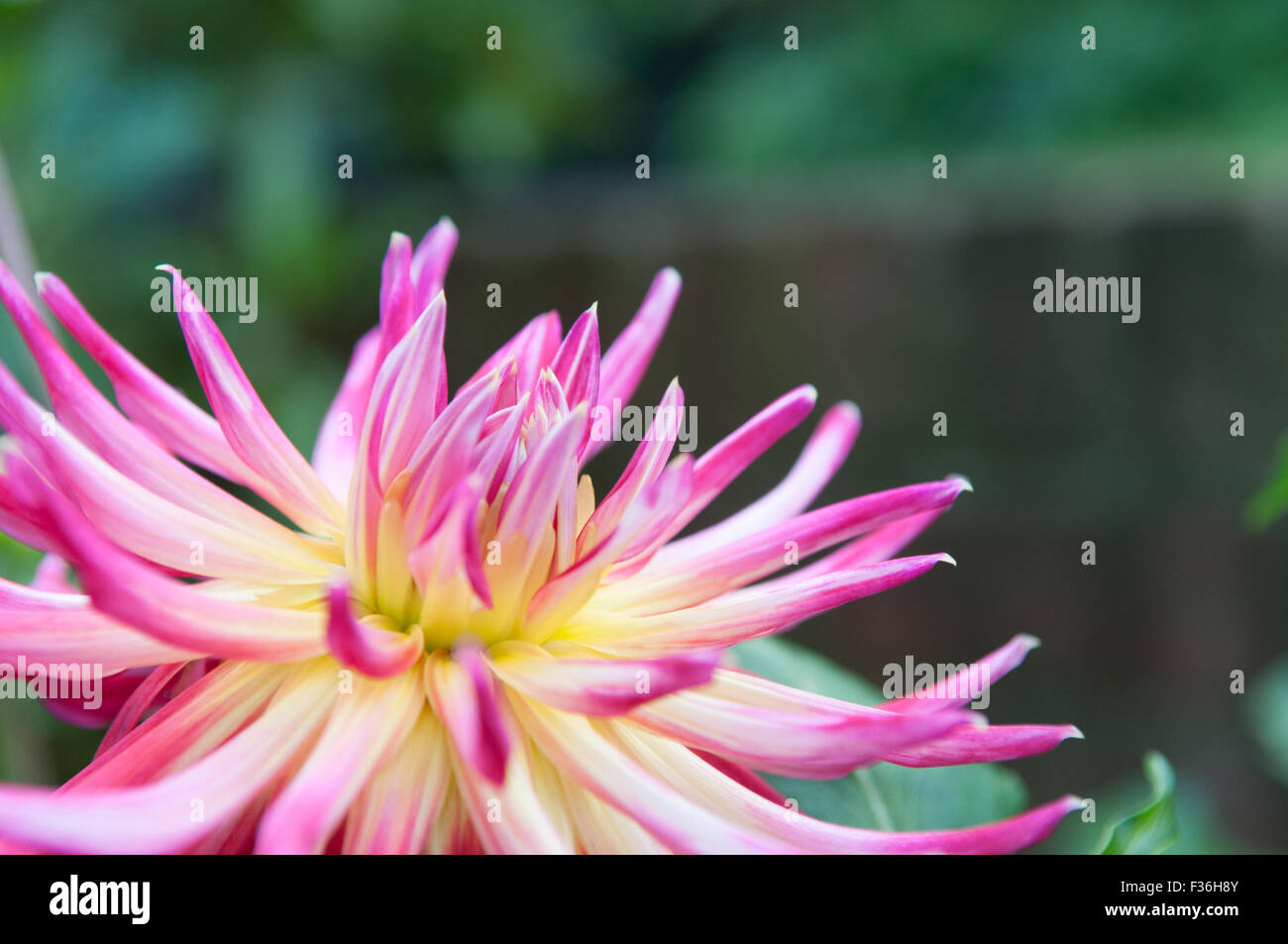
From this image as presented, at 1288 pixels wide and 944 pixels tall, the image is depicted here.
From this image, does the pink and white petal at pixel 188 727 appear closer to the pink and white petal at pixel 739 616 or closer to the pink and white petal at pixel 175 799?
the pink and white petal at pixel 175 799

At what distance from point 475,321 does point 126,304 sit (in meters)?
0.61

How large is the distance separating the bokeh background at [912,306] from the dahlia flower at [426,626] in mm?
1527

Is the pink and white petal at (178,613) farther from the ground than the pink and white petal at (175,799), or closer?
farther from the ground

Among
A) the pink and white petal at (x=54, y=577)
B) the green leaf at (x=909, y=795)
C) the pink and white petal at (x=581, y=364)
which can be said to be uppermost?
the pink and white petal at (x=581, y=364)

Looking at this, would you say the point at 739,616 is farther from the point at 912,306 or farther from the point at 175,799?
the point at 912,306

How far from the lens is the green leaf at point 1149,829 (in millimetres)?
597

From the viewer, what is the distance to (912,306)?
7.29 feet

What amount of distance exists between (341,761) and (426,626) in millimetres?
95

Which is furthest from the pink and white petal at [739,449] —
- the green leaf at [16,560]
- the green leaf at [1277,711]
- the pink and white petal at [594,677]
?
the green leaf at [1277,711]

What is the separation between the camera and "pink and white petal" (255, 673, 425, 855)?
39cm

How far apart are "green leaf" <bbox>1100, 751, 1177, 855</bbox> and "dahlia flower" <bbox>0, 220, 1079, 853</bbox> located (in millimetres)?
122

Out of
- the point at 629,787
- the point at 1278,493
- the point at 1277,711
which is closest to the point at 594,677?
the point at 629,787

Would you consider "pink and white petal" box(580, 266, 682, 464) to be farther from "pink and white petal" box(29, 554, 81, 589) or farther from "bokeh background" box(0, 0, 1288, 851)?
"bokeh background" box(0, 0, 1288, 851)
